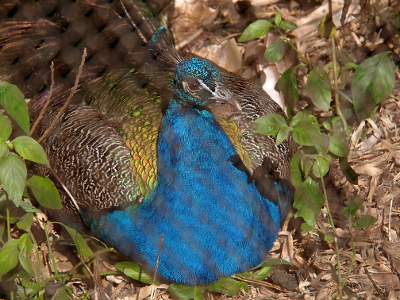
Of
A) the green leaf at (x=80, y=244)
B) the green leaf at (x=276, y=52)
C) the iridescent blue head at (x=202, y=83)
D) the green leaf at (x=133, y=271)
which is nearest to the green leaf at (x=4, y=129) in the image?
the green leaf at (x=80, y=244)

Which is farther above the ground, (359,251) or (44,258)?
(44,258)

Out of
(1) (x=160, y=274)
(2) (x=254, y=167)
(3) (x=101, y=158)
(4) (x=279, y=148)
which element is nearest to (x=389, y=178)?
(4) (x=279, y=148)

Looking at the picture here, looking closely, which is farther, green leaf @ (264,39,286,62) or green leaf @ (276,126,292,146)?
green leaf @ (264,39,286,62)

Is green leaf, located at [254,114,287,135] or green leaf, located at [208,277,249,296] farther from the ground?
green leaf, located at [254,114,287,135]

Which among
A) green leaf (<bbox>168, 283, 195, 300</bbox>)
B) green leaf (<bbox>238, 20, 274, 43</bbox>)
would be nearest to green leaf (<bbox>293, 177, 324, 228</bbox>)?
green leaf (<bbox>168, 283, 195, 300</bbox>)

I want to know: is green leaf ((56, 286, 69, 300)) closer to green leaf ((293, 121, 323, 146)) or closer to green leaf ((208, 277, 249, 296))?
green leaf ((208, 277, 249, 296))

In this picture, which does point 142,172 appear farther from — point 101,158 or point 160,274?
point 160,274

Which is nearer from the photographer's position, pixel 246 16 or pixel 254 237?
pixel 254 237
